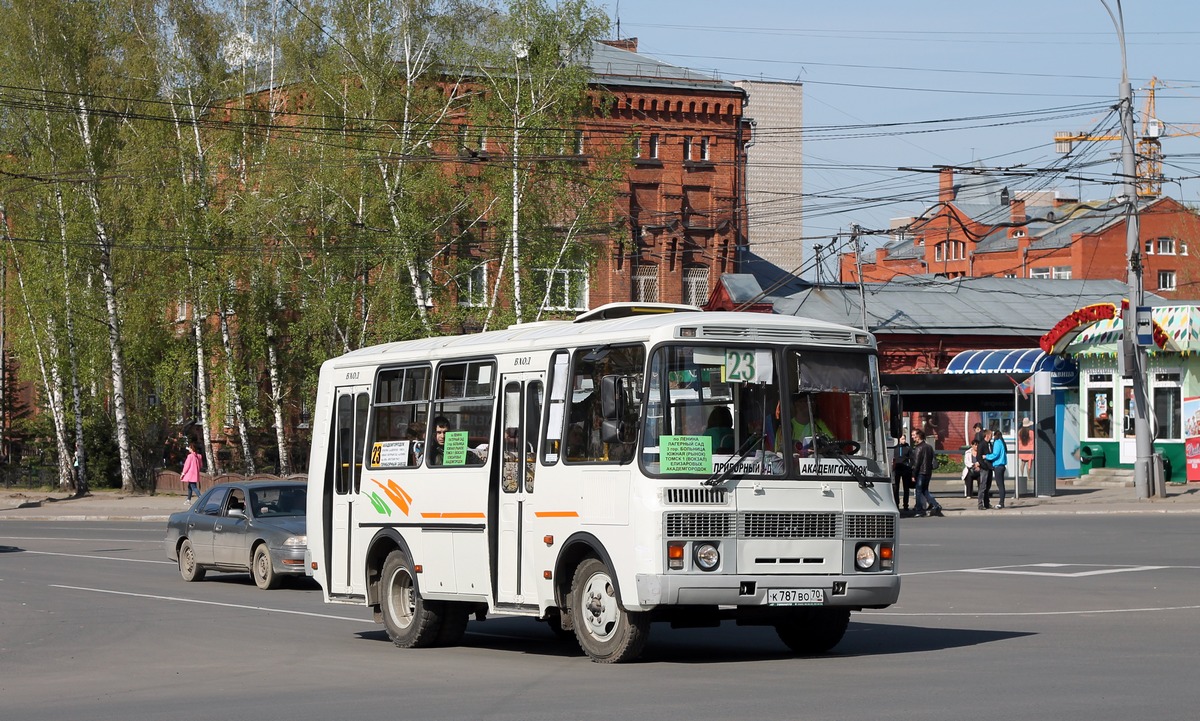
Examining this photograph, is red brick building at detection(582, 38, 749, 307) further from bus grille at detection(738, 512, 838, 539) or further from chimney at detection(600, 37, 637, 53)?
bus grille at detection(738, 512, 838, 539)

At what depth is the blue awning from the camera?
4734 cm

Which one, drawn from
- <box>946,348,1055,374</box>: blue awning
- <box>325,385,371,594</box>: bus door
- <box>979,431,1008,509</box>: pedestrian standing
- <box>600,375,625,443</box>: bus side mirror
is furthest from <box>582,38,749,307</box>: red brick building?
<box>600,375,625,443</box>: bus side mirror

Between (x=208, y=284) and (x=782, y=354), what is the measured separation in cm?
3965

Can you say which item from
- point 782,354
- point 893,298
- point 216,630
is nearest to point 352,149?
point 893,298

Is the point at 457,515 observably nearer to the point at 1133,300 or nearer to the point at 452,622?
the point at 452,622

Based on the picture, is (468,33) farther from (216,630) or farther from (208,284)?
(216,630)

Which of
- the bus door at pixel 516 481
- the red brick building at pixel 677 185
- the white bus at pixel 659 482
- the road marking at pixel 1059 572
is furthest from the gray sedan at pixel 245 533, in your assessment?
the red brick building at pixel 677 185

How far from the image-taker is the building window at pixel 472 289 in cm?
4828

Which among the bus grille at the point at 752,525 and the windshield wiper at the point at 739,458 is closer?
the bus grille at the point at 752,525

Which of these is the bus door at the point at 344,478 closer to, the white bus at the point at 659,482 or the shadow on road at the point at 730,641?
the shadow on road at the point at 730,641

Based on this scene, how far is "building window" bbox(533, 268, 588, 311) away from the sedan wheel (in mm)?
26656

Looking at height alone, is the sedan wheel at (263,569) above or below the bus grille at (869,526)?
below

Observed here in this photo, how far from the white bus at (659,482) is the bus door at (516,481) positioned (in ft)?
0.06

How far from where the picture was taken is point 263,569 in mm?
21469
